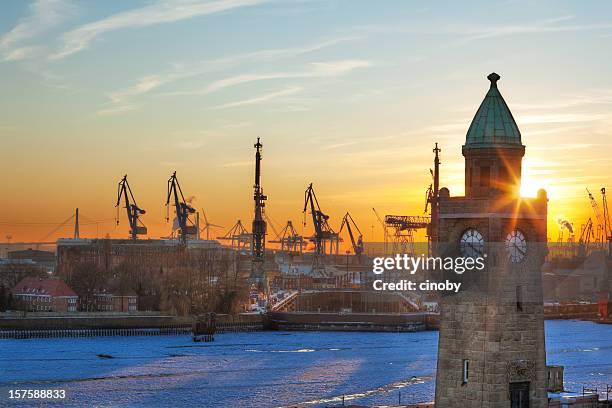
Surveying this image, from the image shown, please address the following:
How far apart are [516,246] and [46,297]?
375 feet

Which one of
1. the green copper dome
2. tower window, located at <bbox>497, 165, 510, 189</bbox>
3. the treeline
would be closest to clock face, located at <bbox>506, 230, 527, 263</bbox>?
tower window, located at <bbox>497, 165, 510, 189</bbox>

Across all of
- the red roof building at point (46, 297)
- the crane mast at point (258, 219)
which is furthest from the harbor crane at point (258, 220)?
the red roof building at point (46, 297)

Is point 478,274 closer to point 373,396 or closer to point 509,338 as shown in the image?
point 509,338

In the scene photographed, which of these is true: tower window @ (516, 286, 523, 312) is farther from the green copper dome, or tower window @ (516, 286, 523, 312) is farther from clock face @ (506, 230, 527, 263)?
the green copper dome

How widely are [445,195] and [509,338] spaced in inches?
146

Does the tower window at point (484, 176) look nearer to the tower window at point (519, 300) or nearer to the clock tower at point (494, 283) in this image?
the clock tower at point (494, 283)

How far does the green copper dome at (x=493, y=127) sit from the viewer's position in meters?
24.7

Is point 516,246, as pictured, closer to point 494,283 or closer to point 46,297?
point 494,283

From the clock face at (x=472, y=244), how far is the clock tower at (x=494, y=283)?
0.08 feet

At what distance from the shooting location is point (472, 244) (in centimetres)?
2483

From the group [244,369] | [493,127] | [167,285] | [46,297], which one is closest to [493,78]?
[493,127]

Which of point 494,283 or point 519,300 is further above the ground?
point 494,283

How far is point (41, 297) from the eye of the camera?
133000mm

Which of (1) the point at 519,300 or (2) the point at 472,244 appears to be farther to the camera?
(2) the point at 472,244
